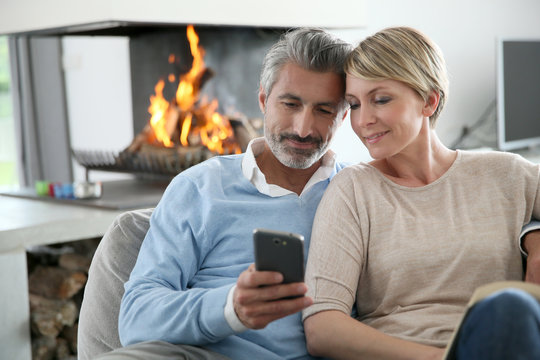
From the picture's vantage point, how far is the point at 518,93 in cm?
400

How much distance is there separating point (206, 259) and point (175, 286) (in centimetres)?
12

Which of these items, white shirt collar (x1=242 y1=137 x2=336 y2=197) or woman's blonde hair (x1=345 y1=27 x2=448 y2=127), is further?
white shirt collar (x1=242 y1=137 x2=336 y2=197)

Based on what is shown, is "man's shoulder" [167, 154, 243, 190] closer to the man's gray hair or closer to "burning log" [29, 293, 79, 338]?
the man's gray hair

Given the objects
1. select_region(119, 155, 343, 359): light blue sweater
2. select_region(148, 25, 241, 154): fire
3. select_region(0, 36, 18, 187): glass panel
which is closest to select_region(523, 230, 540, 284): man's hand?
select_region(119, 155, 343, 359): light blue sweater

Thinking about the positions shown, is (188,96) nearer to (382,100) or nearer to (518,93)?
(382,100)

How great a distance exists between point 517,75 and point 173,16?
2.22 meters

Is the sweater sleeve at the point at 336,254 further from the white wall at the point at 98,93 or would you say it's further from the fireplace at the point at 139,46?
the white wall at the point at 98,93

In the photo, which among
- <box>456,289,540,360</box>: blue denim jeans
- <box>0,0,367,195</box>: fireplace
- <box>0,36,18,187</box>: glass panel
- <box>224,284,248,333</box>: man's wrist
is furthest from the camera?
<box>0,36,18,187</box>: glass panel

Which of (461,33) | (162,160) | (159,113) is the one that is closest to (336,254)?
(162,160)

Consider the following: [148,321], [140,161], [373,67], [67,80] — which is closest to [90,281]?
[148,321]

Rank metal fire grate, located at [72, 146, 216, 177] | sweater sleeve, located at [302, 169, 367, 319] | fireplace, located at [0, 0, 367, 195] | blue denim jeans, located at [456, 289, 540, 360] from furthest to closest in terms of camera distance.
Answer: metal fire grate, located at [72, 146, 216, 177] < fireplace, located at [0, 0, 367, 195] < sweater sleeve, located at [302, 169, 367, 319] < blue denim jeans, located at [456, 289, 540, 360]

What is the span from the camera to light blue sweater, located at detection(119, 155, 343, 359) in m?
1.27

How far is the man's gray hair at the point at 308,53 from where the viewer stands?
58.0 inches

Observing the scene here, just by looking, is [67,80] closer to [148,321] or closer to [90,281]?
[90,281]
